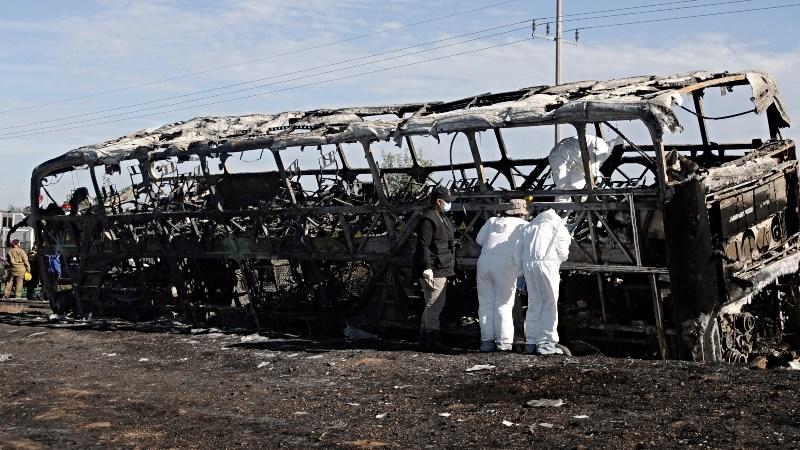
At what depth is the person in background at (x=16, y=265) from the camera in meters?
25.8

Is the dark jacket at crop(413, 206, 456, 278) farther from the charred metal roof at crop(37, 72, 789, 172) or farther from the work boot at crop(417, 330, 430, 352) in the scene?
the charred metal roof at crop(37, 72, 789, 172)

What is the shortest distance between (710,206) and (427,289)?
11.3 ft

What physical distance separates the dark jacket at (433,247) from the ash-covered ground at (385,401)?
3.44 feet

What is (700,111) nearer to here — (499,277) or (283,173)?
(499,277)

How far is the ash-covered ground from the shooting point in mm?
7609

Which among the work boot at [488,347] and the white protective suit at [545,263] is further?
the work boot at [488,347]

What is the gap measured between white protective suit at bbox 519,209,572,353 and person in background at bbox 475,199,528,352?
8.7 inches

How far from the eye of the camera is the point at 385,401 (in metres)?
9.25

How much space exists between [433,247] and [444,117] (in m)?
1.83

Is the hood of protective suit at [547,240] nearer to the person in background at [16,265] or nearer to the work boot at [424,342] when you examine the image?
the work boot at [424,342]

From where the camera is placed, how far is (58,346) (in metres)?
14.9

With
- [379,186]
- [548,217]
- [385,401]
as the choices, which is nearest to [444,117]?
[379,186]

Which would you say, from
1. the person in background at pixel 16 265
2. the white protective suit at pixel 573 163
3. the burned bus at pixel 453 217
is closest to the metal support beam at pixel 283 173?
the burned bus at pixel 453 217

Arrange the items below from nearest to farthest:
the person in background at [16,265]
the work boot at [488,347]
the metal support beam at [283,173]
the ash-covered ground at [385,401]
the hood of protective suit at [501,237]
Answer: the ash-covered ground at [385,401], the hood of protective suit at [501,237], the work boot at [488,347], the metal support beam at [283,173], the person in background at [16,265]
